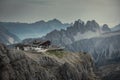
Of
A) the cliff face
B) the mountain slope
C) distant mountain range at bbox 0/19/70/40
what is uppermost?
distant mountain range at bbox 0/19/70/40

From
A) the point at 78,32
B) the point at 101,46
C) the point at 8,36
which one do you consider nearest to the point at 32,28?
the point at 8,36

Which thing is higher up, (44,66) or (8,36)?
(8,36)

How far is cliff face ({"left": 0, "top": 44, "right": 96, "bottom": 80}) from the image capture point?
2205 centimetres

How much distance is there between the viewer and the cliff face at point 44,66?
22052 mm

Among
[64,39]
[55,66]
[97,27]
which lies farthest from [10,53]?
[97,27]

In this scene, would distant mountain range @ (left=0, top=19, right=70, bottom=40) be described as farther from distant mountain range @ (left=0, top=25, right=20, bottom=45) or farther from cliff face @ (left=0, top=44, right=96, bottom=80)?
cliff face @ (left=0, top=44, right=96, bottom=80)

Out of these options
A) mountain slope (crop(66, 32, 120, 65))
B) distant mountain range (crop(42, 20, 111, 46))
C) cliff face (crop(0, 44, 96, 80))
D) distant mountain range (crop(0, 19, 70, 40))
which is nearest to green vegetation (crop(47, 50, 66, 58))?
cliff face (crop(0, 44, 96, 80))

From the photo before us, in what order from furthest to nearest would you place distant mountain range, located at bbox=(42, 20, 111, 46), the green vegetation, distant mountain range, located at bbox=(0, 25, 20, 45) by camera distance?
distant mountain range, located at bbox=(42, 20, 111, 46)
distant mountain range, located at bbox=(0, 25, 20, 45)
the green vegetation

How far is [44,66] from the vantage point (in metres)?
26.1

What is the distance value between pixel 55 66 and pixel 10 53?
5158 mm

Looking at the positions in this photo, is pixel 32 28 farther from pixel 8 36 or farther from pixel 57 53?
pixel 57 53

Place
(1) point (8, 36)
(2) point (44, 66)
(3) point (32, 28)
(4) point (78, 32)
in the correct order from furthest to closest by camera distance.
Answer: (3) point (32, 28) → (4) point (78, 32) → (1) point (8, 36) → (2) point (44, 66)

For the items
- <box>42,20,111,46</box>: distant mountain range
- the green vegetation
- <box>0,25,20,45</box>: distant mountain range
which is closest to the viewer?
the green vegetation

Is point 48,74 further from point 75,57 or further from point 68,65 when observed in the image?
point 75,57
